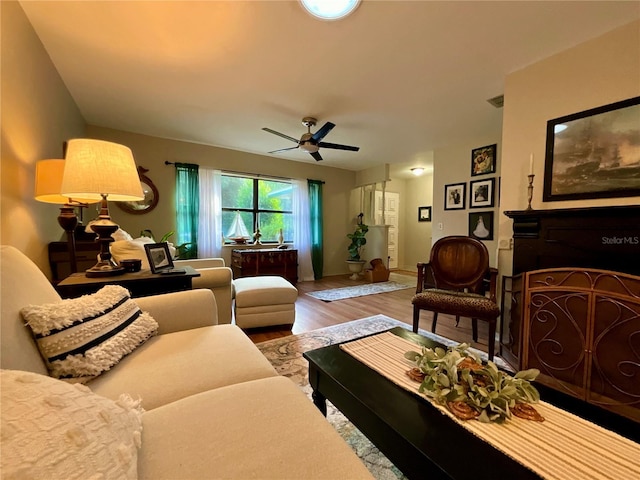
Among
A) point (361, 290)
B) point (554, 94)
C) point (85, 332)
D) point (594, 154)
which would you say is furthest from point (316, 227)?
point (85, 332)

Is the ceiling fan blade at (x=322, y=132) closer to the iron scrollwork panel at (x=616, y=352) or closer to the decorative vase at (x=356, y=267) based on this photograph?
the iron scrollwork panel at (x=616, y=352)

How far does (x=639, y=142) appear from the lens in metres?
1.65

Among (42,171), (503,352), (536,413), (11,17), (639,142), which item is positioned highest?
(11,17)

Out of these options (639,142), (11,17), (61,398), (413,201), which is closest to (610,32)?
(639,142)

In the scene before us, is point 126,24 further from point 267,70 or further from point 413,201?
point 413,201

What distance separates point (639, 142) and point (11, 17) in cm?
390

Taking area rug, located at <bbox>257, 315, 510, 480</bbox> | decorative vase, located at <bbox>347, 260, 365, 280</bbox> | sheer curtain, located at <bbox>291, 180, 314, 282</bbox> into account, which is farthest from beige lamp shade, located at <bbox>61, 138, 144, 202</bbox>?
decorative vase, located at <bbox>347, 260, 365, 280</bbox>

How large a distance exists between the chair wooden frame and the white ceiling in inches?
60.4

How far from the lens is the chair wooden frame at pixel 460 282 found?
6.72 feet

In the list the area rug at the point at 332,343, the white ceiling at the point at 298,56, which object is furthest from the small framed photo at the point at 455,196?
the area rug at the point at 332,343

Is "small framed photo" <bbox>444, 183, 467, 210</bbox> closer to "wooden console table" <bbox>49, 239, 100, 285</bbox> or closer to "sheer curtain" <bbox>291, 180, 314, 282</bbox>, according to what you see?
"sheer curtain" <bbox>291, 180, 314, 282</bbox>

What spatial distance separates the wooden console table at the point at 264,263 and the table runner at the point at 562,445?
377cm

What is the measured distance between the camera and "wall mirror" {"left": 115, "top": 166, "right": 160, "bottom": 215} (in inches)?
145

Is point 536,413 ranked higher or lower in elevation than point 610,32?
lower
